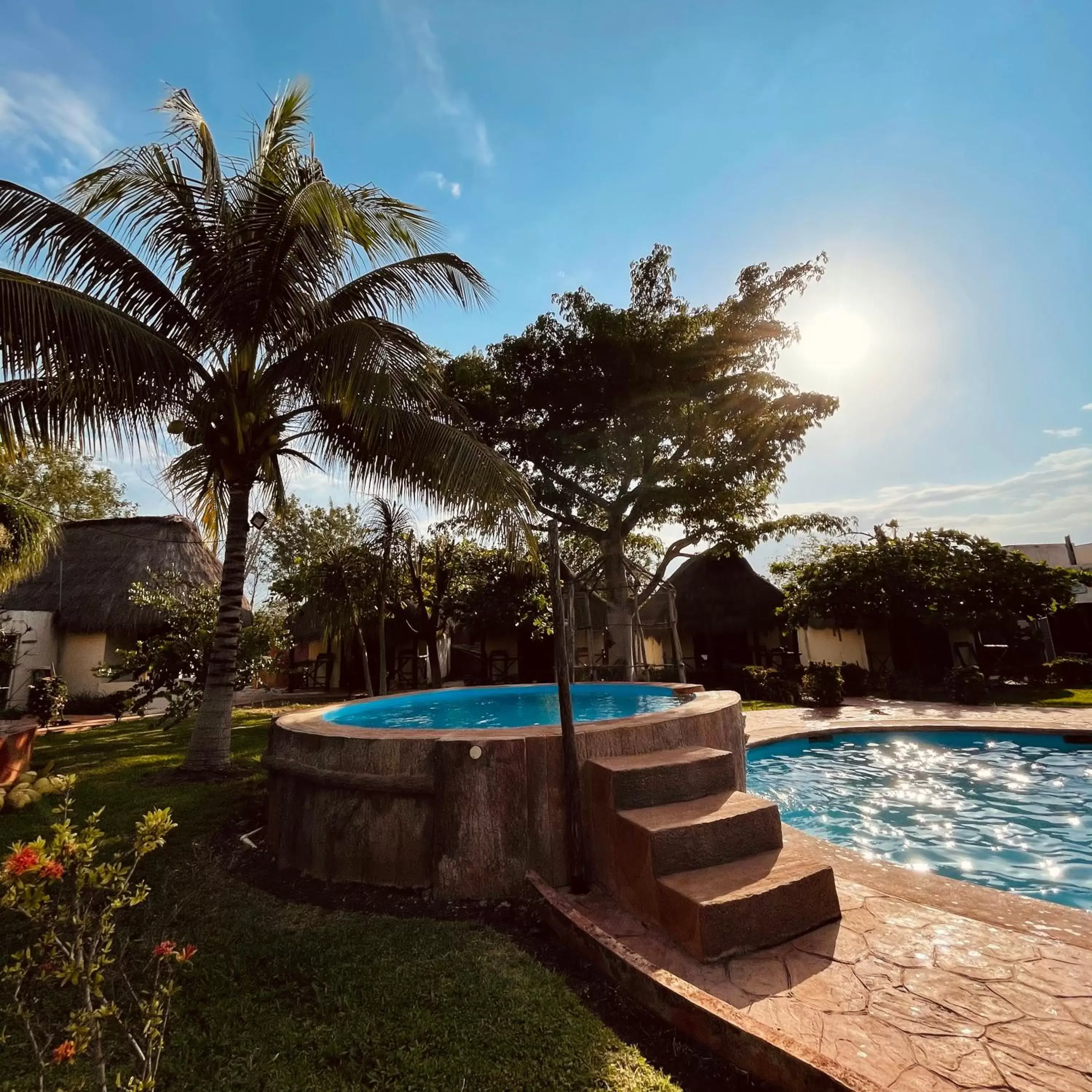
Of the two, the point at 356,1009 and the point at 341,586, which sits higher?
the point at 341,586

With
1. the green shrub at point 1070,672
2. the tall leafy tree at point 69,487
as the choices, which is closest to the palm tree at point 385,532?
the tall leafy tree at point 69,487

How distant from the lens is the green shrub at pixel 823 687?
12.7m

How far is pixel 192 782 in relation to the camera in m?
6.09

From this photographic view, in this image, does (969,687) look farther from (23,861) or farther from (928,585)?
(23,861)

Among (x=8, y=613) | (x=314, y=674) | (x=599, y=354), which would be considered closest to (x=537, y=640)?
(x=314, y=674)

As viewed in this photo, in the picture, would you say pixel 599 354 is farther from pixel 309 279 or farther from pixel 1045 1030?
pixel 1045 1030

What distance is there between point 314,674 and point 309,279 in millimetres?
18876

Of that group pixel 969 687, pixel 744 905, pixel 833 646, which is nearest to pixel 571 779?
pixel 744 905

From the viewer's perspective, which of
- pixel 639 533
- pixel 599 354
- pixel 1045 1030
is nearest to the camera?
pixel 1045 1030

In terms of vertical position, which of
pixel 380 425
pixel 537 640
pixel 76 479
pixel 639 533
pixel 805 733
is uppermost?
pixel 76 479

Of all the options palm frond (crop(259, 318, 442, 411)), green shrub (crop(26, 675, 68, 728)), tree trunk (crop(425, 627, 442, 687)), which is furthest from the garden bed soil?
tree trunk (crop(425, 627, 442, 687))

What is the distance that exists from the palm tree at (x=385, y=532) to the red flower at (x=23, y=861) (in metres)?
13.0

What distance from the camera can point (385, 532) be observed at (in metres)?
14.8

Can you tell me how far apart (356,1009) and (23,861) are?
1583mm
